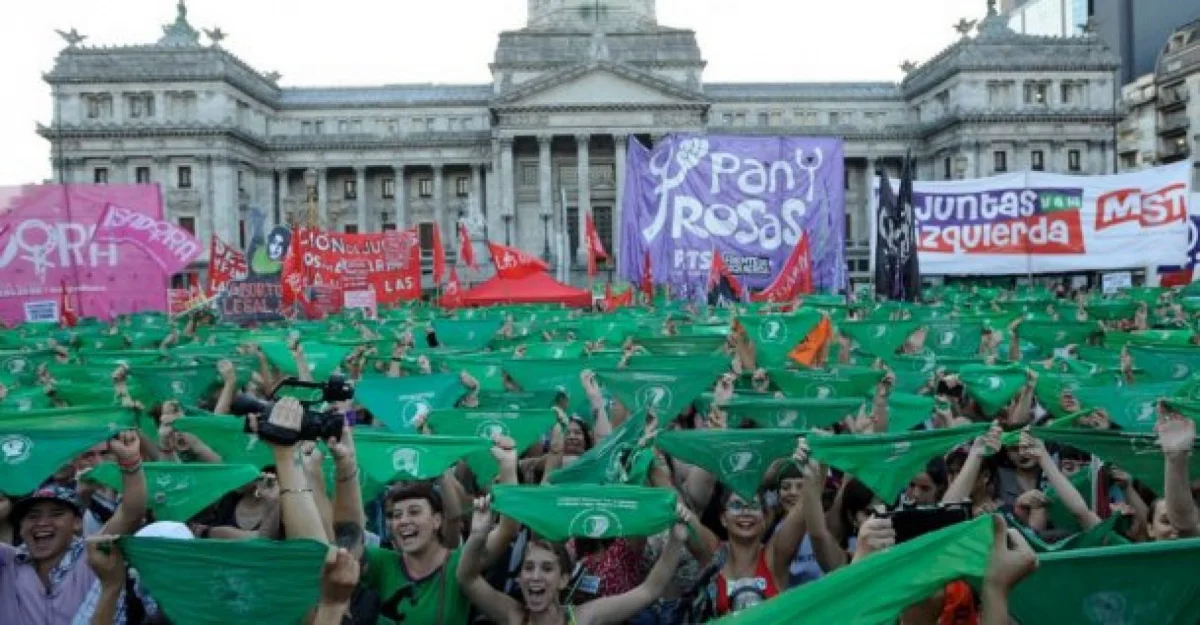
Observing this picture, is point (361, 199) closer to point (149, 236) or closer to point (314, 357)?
point (149, 236)

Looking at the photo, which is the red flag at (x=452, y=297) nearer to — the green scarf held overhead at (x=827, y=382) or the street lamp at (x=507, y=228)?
the green scarf held overhead at (x=827, y=382)

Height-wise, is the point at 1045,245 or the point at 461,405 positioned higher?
the point at 1045,245

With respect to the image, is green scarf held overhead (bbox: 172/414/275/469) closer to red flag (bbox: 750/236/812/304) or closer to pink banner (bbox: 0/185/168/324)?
red flag (bbox: 750/236/812/304)

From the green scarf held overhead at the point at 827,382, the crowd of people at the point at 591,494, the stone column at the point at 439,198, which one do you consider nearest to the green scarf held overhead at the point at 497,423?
the crowd of people at the point at 591,494

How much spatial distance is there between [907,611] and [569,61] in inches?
2984

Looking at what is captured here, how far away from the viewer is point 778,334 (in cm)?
1659

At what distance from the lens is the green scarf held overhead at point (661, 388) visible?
11.8m

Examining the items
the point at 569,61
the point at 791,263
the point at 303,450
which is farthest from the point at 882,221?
the point at 569,61

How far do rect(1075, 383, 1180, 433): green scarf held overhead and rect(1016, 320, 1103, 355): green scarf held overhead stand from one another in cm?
791

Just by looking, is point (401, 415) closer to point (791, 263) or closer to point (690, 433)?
point (690, 433)

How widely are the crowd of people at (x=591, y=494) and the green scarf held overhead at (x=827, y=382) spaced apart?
0.11 feet

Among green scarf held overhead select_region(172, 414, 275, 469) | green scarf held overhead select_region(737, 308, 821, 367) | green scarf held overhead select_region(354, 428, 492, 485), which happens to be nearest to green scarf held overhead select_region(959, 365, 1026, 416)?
green scarf held overhead select_region(737, 308, 821, 367)

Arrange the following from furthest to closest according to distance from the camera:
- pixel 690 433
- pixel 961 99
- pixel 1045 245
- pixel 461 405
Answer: pixel 961 99
pixel 1045 245
pixel 461 405
pixel 690 433

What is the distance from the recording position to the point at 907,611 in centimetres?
478
